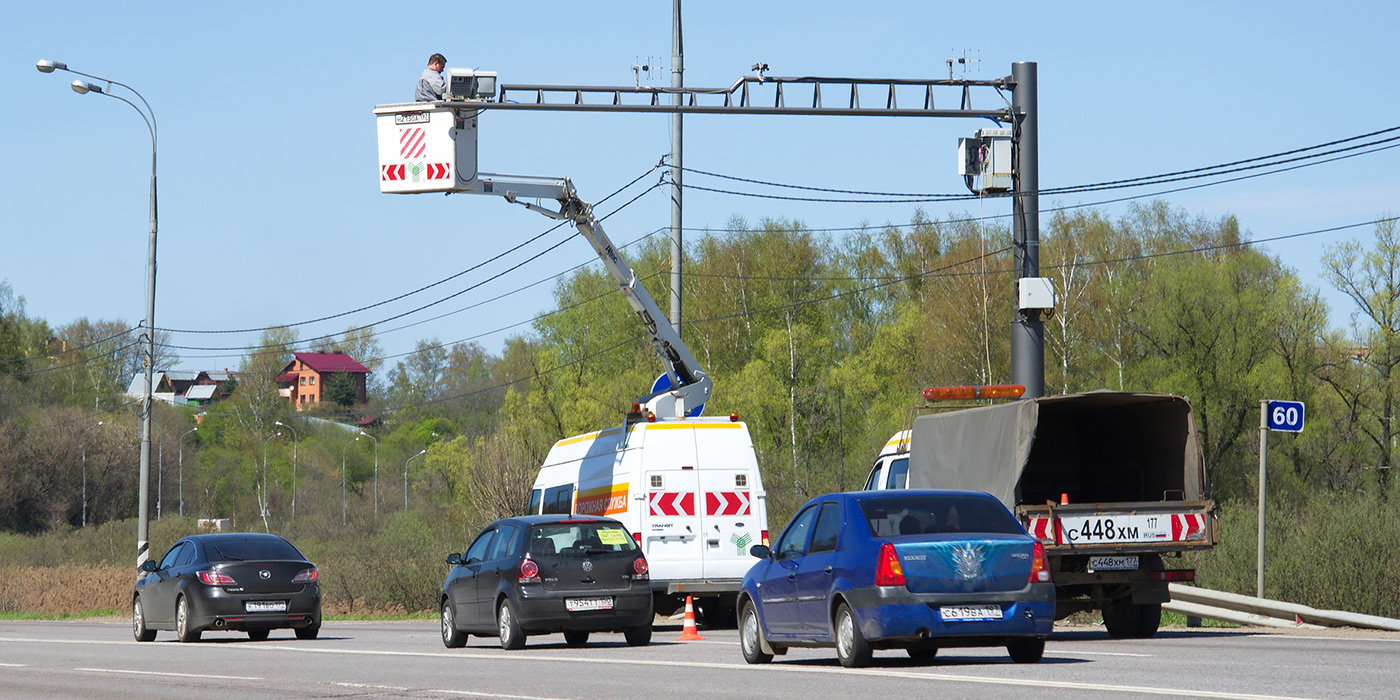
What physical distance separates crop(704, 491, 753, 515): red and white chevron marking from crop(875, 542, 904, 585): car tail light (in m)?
9.76

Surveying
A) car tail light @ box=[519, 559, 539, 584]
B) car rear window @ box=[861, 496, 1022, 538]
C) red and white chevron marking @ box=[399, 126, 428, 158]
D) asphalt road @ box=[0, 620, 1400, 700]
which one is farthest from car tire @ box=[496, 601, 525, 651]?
red and white chevron marking @ box=[399, 126, 428, 158]

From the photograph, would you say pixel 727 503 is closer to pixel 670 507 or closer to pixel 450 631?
pixel 670 507

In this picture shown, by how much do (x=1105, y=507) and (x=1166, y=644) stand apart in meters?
1.51

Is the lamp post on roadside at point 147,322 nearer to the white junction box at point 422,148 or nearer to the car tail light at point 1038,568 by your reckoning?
the white junction box at point 422,148

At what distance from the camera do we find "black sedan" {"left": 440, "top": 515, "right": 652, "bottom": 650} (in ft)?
57.1

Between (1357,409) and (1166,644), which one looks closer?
(1166,644)

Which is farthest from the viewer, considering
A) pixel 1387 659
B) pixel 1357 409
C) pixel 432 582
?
pixel 1357 409

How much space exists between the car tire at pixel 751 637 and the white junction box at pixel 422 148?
9934 mm

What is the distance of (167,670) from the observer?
15578 mm

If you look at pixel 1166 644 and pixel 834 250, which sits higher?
pixel 834 250

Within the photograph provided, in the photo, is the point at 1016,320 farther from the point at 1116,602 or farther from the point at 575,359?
the point at 575,359

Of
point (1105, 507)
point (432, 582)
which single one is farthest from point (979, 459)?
point (432, 582)

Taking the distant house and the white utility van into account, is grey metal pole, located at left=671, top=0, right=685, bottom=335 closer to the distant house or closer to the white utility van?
the white utility van

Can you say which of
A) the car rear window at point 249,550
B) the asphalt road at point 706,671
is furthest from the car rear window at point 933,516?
the car rear window at point 249,550
